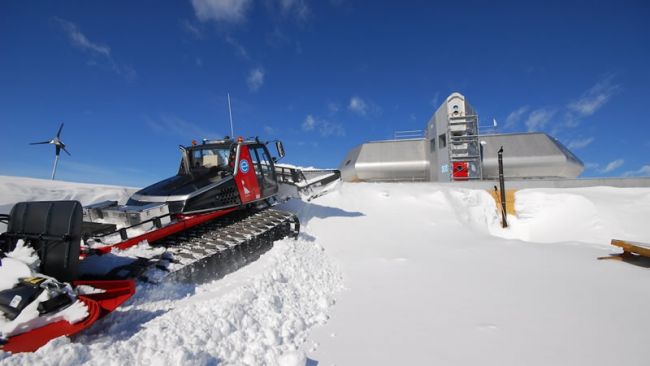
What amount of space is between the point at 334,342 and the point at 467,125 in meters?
15.0

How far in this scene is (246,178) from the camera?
6758 millimetres

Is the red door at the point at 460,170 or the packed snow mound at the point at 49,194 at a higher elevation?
the red door at the point at 460,170

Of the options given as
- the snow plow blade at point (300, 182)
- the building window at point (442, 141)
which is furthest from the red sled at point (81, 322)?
the building window at point (442, 141)

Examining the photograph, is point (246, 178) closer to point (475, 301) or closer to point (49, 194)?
point (475, 301)

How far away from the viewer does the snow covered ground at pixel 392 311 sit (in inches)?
99.1

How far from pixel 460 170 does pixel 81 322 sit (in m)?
15.3

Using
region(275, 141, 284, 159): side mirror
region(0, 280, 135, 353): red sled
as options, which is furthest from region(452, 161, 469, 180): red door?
region(0, 280, 135, 353): red sled

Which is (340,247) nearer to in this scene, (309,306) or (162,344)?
(309,306)

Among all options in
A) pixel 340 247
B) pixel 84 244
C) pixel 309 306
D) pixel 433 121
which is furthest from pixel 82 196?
pixel 433 121

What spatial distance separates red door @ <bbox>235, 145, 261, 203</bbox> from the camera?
656 centimetres

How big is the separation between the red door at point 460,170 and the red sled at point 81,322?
1465 centimetres

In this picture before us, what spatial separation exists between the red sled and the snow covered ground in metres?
0.19

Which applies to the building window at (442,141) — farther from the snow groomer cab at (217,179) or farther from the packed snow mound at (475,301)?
the snow groomer cab at (217,179)

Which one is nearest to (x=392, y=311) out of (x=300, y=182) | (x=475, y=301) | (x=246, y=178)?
(x=475, y=301)
